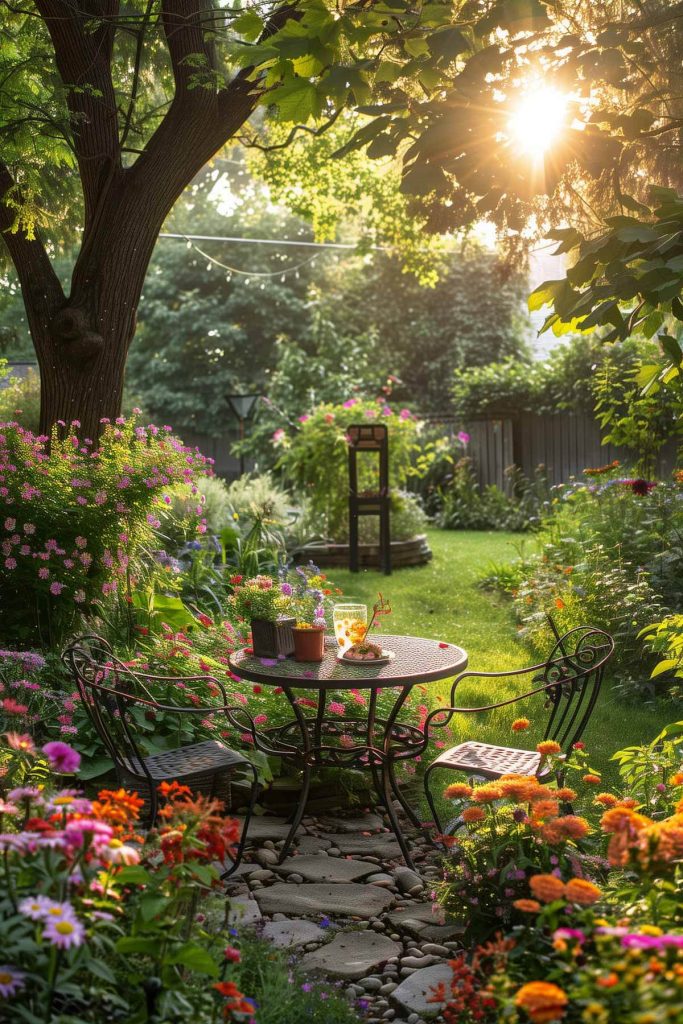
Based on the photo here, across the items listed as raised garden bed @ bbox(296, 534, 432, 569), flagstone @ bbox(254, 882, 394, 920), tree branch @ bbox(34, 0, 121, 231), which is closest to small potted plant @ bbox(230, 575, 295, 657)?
flagstone @ bbox(254, 882, 394, 920)

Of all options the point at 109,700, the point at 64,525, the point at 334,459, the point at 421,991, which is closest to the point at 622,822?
the point at 421,991

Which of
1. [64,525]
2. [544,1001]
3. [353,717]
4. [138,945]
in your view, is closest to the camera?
[544,1001]

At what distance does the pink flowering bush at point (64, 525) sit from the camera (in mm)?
5109

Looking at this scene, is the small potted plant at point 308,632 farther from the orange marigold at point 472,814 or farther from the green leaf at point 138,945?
the green leaf at point 138,945

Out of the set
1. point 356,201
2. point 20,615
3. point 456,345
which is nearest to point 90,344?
point 20,615

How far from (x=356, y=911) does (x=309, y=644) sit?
3.38 feet

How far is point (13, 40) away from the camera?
641cm

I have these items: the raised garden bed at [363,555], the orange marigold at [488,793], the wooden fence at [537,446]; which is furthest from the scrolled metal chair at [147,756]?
the wooden fence at [537,446]

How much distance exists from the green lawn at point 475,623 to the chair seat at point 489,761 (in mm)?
1076

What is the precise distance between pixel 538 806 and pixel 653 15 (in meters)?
3.03

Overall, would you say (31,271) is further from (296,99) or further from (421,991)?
(421,991)

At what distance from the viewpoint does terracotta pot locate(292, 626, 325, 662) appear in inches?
159

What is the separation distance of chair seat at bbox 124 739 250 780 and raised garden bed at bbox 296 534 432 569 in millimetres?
7226

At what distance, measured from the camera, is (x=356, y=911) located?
3.52 metres
